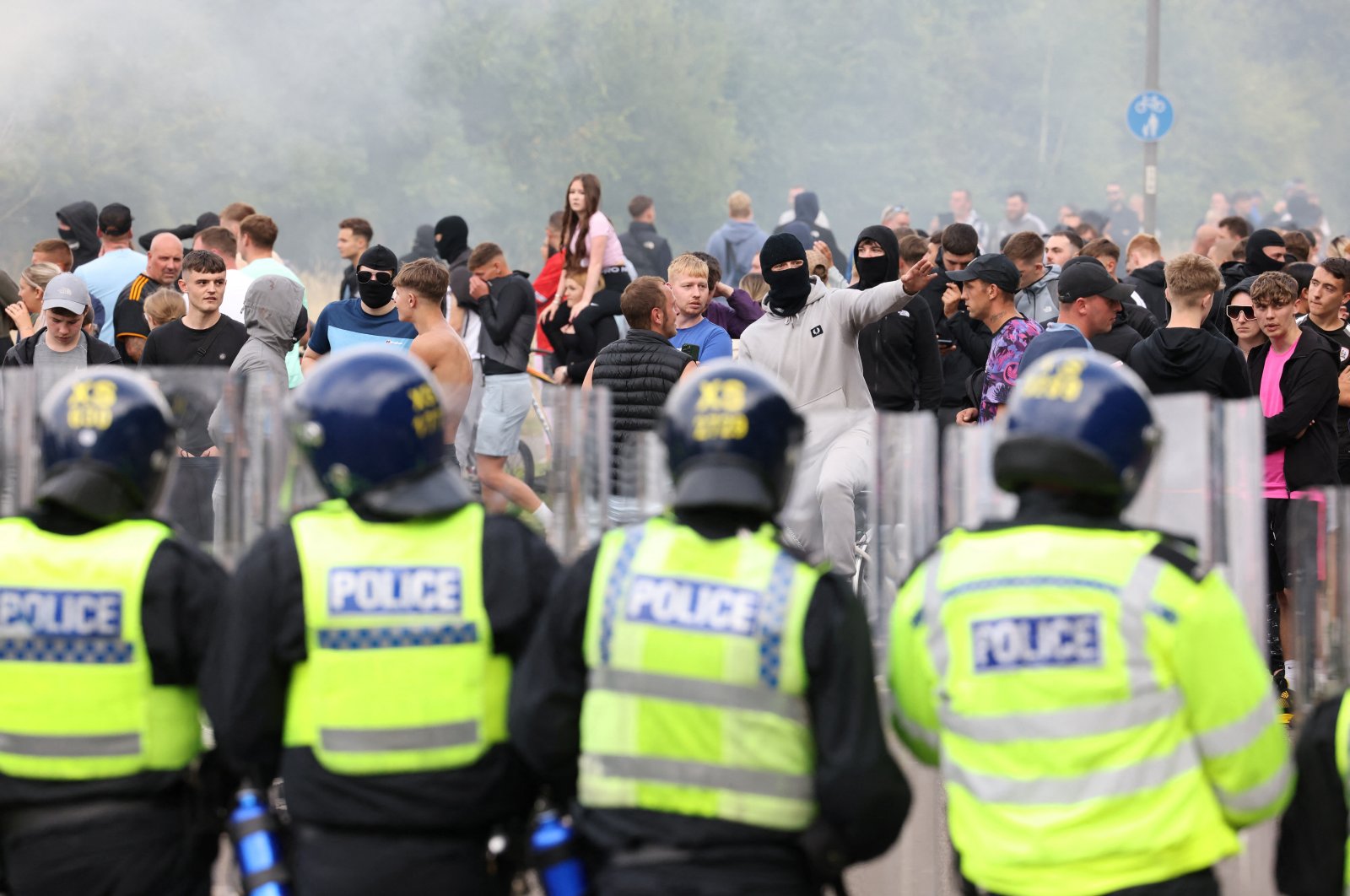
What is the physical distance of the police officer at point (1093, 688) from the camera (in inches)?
125

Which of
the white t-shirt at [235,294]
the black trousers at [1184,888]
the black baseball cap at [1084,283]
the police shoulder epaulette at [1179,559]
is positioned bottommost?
the black trousers at [1184,888]

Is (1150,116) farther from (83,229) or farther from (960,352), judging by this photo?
(83,229)

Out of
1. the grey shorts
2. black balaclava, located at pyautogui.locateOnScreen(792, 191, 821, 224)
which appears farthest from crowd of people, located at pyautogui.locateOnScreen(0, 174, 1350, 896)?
black balaclava, located at pyautogui.locateOnScreen(792, 191, 821, 224)

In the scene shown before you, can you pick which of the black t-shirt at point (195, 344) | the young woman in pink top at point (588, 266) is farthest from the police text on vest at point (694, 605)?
the young woman in pink top at point (588, 266)

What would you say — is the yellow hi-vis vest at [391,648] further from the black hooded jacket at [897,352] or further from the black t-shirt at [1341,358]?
the black t-shirt at [1341,358]

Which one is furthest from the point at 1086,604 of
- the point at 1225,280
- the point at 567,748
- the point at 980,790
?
the point at 1225,280

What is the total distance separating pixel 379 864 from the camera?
11.6 feet

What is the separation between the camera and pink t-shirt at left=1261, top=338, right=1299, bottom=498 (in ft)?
25.8

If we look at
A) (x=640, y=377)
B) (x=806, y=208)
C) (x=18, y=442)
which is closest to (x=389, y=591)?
(x=18, y=442)

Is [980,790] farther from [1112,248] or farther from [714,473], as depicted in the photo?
[1112,248]

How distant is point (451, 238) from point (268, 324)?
3.96 m

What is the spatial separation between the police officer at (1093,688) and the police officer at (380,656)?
93 cm

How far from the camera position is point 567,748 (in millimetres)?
3543

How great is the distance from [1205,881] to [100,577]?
7.42 feet
